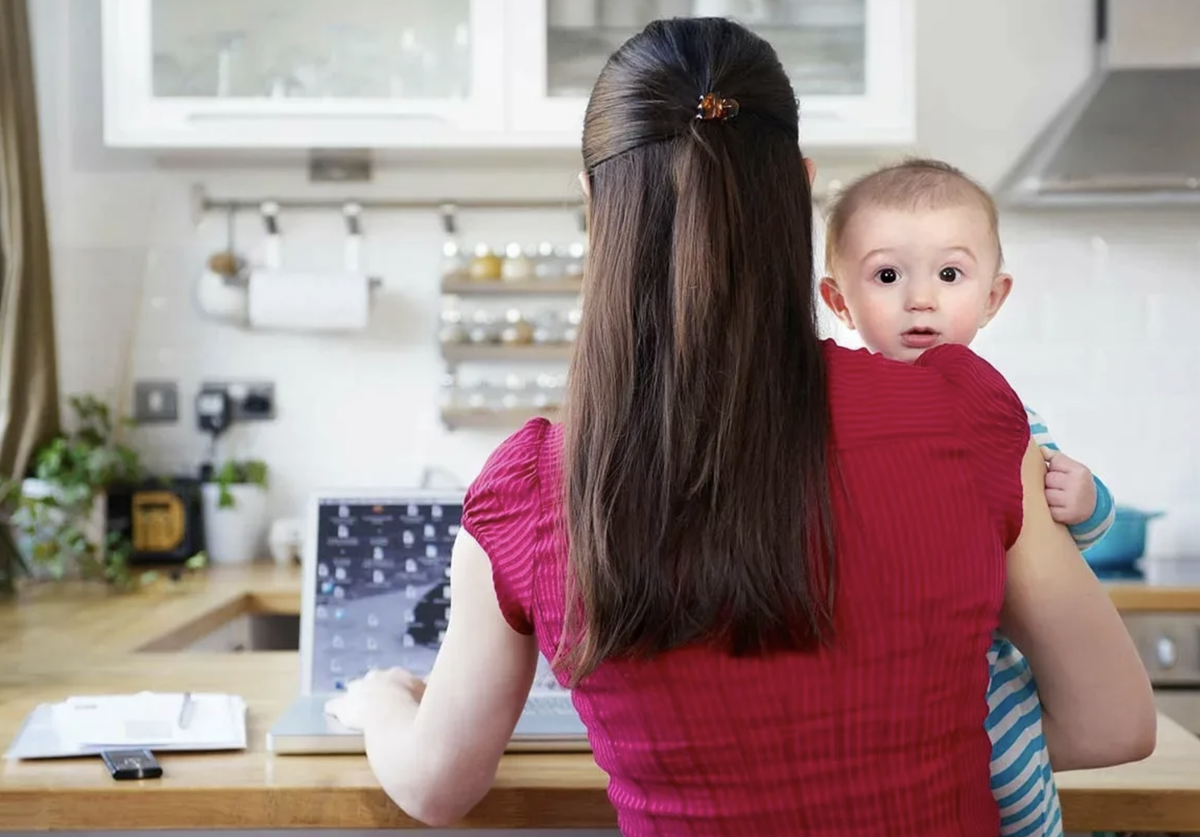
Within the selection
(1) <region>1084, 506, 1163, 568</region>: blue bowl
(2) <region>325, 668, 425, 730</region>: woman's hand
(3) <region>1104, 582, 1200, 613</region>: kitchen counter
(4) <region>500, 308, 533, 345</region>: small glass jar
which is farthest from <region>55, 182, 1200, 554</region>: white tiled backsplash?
(2) <region>325, 668, 425, 730</region>: woman's hand

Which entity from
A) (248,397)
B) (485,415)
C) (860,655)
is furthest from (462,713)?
(248,397)

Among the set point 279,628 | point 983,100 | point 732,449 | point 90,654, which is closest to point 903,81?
point 983,100

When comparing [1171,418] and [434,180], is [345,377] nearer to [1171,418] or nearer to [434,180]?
[434,180]

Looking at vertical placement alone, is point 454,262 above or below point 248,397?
above

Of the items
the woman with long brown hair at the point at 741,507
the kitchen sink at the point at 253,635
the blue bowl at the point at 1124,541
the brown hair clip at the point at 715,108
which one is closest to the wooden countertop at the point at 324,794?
the woman with long brown hair at the point at 741,507

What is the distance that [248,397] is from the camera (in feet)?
9.96

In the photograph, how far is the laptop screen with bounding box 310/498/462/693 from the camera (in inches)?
54.9

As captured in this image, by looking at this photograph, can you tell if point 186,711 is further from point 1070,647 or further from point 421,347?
point 421,347

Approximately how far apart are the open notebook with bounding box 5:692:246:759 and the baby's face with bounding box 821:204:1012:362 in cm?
71

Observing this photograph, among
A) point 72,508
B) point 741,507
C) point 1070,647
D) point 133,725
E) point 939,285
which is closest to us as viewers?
point 741,507

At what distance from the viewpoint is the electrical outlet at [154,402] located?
3.04 metres

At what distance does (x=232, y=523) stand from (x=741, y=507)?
224 cm

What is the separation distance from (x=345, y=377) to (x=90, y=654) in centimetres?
129

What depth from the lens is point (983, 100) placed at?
302 centimetres
